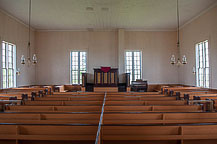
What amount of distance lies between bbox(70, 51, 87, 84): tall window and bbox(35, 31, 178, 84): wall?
361mm

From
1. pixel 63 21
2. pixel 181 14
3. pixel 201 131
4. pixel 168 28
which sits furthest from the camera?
pixel 168 28

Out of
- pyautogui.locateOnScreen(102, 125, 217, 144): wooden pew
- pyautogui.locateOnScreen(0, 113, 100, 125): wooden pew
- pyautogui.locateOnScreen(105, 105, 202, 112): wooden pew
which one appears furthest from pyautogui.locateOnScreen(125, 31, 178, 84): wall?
pyautogui.locateOnScreen(102, 125, 217, 144): wooden pew

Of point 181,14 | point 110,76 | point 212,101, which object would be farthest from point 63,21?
point 212,101

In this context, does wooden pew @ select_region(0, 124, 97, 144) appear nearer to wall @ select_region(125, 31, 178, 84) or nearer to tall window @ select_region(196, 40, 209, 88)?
tall window @ select_region(196, 40, 209, 88)

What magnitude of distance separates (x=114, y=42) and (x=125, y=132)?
10.5 meters

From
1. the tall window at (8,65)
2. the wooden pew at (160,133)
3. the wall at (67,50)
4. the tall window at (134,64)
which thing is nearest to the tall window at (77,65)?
the wall at (67,50)

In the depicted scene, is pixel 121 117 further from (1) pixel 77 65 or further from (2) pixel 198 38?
(1) pixel 77 65

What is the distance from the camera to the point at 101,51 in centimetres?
1238

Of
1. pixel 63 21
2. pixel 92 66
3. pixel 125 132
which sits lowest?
pixel 125 132

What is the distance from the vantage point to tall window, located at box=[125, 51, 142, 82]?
41.1 feet

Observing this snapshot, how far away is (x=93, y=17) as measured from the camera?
9.75 meters

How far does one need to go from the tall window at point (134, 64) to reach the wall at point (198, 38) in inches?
108

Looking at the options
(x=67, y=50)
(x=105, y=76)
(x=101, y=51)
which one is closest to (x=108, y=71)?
(x=105, y=76)

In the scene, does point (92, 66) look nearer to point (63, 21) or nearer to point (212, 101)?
point (63, 21)
